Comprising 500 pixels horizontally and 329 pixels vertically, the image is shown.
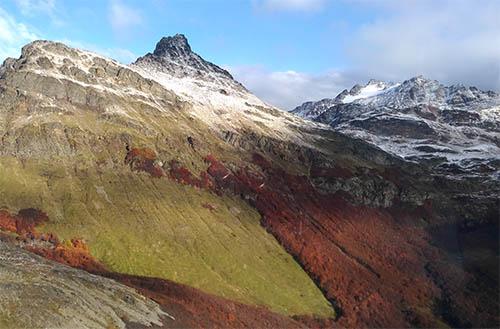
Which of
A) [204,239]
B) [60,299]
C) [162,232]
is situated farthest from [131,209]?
[60,299]

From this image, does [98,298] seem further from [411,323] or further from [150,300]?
[411,323]

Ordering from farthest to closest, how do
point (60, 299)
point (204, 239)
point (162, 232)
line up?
point (204, 239) < point (162, 232) < point (60, 299)

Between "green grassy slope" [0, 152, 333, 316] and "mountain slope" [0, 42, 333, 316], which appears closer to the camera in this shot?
"green grassy slope" [0, 152, 333, 316]

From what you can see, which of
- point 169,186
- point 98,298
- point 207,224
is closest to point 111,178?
point 169,186

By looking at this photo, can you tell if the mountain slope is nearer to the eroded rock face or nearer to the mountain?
the mountain

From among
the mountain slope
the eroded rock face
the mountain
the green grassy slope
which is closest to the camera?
the eroded rock face

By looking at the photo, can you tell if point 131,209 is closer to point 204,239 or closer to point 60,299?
point 204,239

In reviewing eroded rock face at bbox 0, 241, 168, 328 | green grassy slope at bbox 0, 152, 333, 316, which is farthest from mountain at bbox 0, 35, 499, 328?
eroded rock face at bbox 0, 241, 168, 328

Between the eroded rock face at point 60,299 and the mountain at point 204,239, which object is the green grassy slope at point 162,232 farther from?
the eroded rock face at point 60,299

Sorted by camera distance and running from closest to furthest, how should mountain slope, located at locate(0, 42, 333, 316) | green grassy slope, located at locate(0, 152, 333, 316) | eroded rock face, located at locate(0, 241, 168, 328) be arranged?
eroded rock face, located at locate(0, 241, 168, 328), green grassy slope, located at locate(0, 152, 333, 316), mountain slope, located at locate(0, 42, 333, 316)
